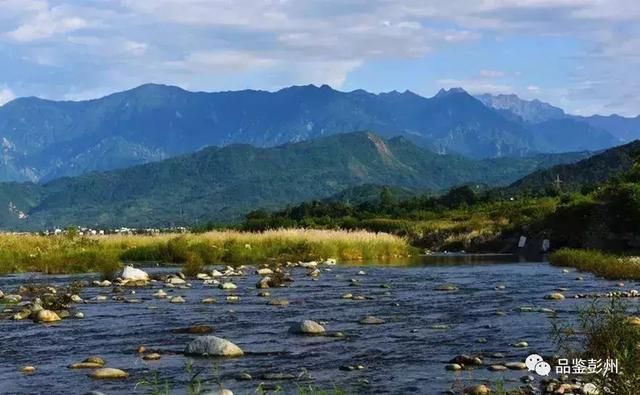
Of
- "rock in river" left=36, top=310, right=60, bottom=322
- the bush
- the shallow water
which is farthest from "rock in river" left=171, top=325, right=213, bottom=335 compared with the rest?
the bush

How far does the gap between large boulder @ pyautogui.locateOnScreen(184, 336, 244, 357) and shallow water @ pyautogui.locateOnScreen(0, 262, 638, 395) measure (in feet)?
0.74

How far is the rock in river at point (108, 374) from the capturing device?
1195 cm

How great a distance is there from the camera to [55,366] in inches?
510

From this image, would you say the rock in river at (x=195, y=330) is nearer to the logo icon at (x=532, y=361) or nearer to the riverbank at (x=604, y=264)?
the logo icon at (x=532, y=361)

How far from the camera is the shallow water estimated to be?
38.4 feet

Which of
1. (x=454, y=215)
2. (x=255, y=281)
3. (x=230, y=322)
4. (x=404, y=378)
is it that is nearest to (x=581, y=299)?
(x=230, y=322)

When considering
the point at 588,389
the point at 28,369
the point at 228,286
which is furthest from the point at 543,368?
the point at 228,286

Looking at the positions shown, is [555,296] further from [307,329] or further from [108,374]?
[108,374]

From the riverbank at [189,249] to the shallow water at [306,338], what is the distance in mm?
9784

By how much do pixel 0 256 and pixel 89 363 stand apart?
81.3 ft

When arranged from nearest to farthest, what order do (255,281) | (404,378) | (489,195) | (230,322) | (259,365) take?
1. (404,378)
2. (259,365)
3. (230,322)
4. (255,281)
5. (489,195)

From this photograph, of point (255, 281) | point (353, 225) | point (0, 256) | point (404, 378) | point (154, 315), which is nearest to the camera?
point (404, 378)

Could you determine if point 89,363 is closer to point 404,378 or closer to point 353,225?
point 404,378

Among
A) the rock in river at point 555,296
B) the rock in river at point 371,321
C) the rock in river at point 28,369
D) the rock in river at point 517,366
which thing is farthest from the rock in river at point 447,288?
the rock in river at point 28,369
